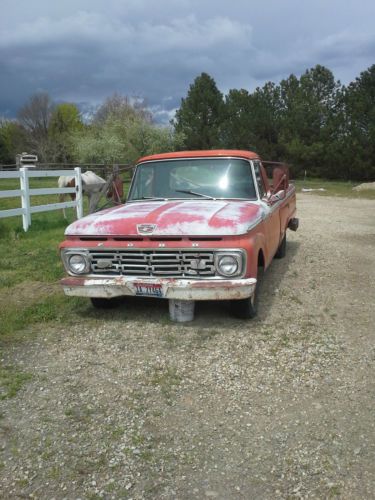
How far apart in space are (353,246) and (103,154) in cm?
3321

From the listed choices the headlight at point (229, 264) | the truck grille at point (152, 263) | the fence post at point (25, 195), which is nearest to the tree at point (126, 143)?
the fence post at point (25, 195)

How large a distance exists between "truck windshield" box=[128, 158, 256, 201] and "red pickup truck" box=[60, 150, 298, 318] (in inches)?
0.8

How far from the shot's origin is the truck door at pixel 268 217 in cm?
525

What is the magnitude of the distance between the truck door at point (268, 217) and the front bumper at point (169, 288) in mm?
1166

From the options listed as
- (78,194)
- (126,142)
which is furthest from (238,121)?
(78,194)

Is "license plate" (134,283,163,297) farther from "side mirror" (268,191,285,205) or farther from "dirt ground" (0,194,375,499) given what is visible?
"side mirror" (268,191,285,205)

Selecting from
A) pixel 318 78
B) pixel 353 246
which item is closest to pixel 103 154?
pixel 318 78

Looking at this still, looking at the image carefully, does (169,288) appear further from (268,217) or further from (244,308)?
(268,217)

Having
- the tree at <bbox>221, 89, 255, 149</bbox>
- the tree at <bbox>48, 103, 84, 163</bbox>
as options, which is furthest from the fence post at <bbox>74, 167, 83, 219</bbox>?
the tree at <bbox>48, 103, 84, 163</bbox>

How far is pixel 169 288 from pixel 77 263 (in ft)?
3.35

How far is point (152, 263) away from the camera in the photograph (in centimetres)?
A: 436

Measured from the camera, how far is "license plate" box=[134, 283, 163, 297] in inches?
167

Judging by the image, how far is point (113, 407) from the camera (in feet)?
10.3

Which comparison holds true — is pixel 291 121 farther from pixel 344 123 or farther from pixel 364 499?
pixel 364 499
